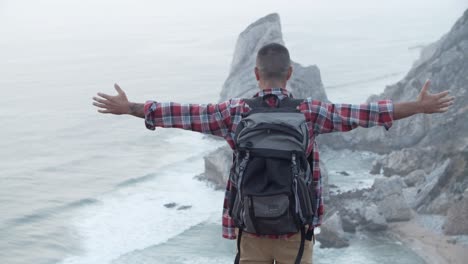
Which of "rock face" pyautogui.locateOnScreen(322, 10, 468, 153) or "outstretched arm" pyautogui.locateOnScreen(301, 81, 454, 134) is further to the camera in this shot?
"rock face" pyautogui.locateOnScreen(322, 10, 468, 153)

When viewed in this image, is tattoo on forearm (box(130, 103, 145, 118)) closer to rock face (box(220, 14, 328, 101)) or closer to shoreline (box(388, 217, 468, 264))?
shoreline (box(388, 217, 468, 264))

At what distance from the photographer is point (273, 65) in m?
5.34

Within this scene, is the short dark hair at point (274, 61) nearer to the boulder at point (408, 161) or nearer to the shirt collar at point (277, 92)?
the shirt collar at point (277, 92)

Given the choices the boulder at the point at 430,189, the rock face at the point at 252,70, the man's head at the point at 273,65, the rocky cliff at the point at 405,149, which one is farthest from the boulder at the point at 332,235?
the rock face at the point at 252,70

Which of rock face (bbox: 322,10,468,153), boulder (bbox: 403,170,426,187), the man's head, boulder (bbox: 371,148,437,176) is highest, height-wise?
the man's head

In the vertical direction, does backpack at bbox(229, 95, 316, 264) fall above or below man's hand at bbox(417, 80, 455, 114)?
below

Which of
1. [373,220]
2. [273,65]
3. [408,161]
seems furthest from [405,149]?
[273,65]

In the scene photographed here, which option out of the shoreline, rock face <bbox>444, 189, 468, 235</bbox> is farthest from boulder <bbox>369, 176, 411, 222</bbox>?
rock face <bbox>444, 189, 468, 235</bbox>

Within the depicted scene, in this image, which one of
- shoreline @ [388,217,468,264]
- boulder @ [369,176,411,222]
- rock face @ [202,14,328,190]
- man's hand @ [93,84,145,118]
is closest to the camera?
man's hand @ [93,84,145,118]

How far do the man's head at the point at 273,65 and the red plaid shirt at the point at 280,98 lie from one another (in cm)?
7

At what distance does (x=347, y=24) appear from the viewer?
16975 cm

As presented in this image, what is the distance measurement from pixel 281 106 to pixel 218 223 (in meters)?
29.4

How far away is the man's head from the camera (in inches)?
209

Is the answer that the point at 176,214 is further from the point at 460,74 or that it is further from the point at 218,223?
the point at 460,74
